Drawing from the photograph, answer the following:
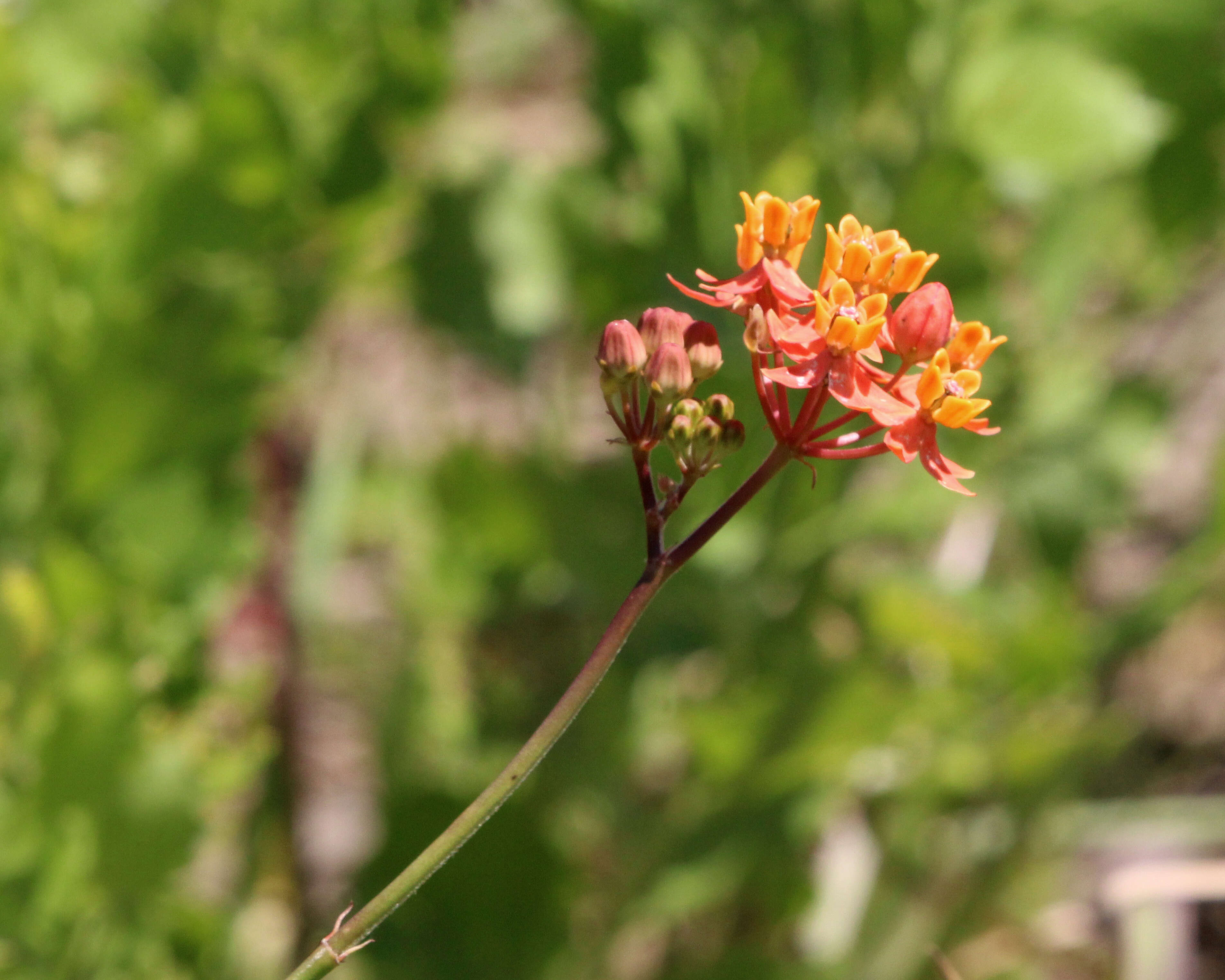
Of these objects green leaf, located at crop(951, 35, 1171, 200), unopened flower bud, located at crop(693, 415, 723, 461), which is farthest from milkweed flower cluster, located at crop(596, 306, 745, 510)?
green leaf, located at crop(951, 35, 1171, 200)

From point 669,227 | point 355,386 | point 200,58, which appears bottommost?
point 355,386

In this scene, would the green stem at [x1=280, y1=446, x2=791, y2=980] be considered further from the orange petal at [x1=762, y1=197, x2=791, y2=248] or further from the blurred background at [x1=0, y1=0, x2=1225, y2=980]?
the blurred background at [x1=0, y1=0, x2=1225, y2=980]

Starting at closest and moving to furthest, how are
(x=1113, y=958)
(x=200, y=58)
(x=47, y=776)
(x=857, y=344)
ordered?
(x=857, y=344) → (x=47, y=776) → (x=200, y=58) → (x=1113, y=958)

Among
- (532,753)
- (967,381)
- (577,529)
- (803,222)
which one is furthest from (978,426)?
(577,529)

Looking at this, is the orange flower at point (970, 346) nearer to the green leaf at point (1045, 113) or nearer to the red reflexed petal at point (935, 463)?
the red reflexed petal at point (935, 463)

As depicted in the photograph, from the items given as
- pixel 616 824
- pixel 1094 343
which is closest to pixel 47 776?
pixel 616 824

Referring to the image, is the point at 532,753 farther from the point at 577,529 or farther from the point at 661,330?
the point at 577,529

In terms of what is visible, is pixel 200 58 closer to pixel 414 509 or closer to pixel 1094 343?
pixel 414 509
